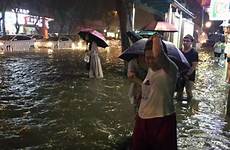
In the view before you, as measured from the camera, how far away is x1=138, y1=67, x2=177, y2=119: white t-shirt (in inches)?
189

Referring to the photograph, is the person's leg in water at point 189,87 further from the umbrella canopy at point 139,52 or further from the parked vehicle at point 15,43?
the parked vehicle at point 15,43

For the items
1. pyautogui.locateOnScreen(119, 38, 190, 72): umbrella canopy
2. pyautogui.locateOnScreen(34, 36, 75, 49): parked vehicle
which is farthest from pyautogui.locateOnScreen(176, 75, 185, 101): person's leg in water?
pyautogui.locateOnScreen(34, 36, 75, 49): parked vehicle

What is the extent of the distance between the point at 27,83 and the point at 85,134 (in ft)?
23.5

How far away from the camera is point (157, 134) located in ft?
15.8

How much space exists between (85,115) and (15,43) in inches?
1117

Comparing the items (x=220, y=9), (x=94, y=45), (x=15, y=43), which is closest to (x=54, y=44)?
(x=15, y=43)

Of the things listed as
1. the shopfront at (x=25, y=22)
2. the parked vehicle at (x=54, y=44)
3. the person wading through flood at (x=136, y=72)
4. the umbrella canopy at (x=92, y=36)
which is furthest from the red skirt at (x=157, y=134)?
the shopfront at (x=25, y=22)

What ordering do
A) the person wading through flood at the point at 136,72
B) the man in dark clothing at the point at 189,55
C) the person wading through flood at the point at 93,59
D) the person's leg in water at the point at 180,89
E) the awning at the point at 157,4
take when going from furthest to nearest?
the awning at the point at 157,4 < the person wading through flood at the point at 93,59 < the person's leg in water at the point at 180,89 < the man in dark clothing at the point at 189,55 < the person wading through flood at the point at 136,72

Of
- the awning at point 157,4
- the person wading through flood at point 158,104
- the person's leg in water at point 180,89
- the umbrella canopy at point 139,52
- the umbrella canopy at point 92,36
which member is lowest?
the person's leg in water at point 180,89

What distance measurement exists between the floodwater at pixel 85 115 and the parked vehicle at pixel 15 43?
65.9ft

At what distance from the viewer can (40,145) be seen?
7.30 metres

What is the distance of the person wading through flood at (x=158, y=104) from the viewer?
15.7 ft

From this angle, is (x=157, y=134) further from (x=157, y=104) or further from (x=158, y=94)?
(x=158, y=94)

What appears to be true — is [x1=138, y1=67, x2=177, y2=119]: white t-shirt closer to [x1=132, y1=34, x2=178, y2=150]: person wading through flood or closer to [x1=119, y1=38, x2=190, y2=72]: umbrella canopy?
[x1=132, y1=34, x2=178, y2=150]: person wading through flood
